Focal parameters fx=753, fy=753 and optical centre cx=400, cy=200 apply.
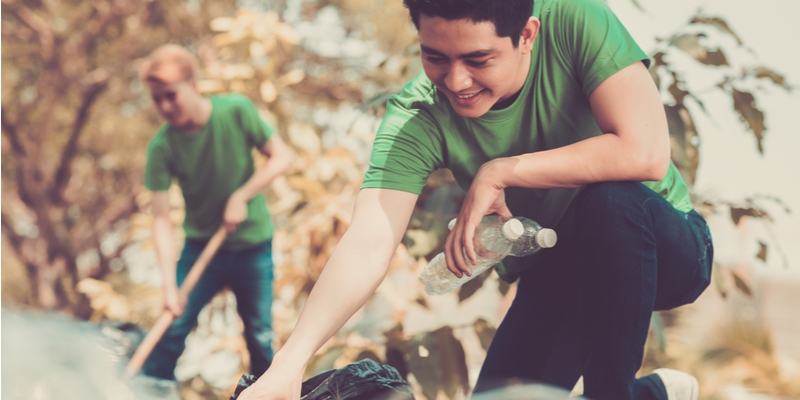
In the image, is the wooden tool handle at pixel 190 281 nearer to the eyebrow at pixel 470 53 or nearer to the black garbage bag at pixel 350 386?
the black garbage bag at pixel 350 386

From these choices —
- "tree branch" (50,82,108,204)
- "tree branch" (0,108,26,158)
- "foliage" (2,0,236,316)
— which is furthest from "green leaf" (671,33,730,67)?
"tree branch" (0,108,26,158)

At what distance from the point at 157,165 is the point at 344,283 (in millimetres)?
2054

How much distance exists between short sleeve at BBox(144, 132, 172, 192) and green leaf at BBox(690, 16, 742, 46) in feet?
6.93

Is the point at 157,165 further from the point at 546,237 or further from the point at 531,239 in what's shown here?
the point at 546,237

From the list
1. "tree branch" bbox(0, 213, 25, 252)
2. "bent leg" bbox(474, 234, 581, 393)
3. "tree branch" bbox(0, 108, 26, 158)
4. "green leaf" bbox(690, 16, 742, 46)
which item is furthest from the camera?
"tree branch" bbox(0, 213, 25, 252)

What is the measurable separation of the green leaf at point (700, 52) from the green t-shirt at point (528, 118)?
792 mm

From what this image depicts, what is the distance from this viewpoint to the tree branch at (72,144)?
717cm

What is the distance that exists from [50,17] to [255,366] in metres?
5.24

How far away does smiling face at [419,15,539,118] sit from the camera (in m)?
1.26

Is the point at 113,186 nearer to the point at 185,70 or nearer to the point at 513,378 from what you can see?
the point at 185,70

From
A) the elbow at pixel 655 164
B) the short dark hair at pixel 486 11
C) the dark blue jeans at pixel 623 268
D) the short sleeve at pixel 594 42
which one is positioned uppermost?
the short dark hair at pixel 486 11

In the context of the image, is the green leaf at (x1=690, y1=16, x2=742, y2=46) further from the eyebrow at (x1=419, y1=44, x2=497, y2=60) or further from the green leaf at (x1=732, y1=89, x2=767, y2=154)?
the eyebrow at (x1=419, y1=44, x2=497, y2=60)

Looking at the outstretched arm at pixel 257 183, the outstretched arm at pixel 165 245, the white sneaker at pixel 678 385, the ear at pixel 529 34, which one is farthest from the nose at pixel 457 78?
the outstretched arm at pixel 165 245

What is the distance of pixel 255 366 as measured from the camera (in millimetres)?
3145
